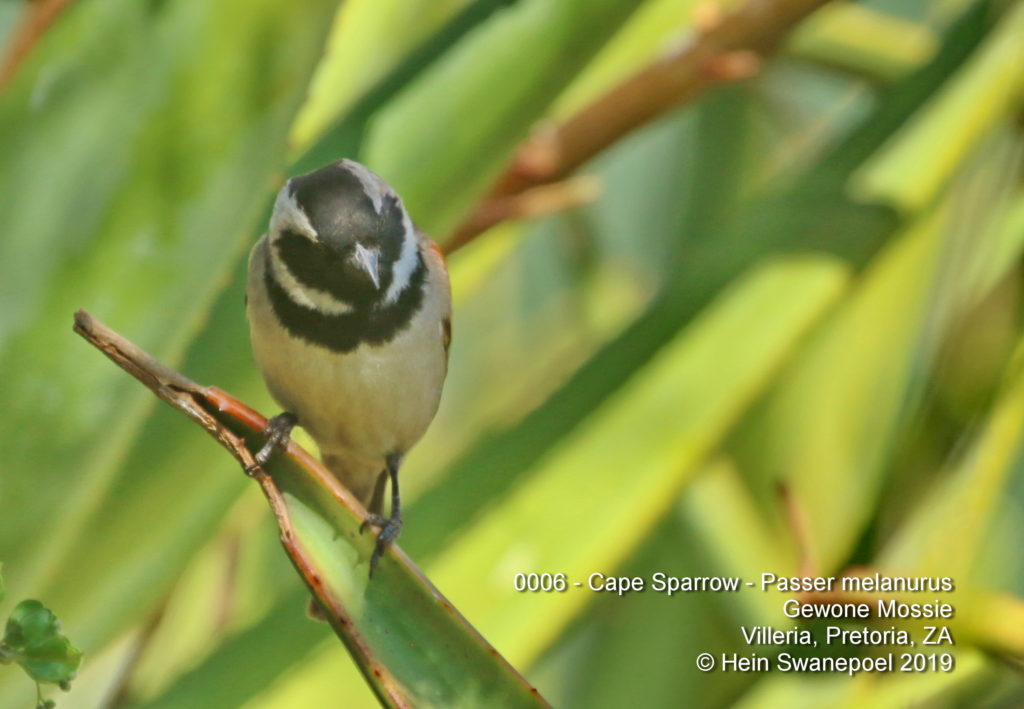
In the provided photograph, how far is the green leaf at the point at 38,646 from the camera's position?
0.54 m

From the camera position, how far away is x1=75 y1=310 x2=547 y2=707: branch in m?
0.60

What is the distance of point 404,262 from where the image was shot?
Result: 88 centimetres

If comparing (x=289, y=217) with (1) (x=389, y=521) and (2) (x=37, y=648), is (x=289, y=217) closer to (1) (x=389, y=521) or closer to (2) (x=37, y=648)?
(1) (x=389, y=521)

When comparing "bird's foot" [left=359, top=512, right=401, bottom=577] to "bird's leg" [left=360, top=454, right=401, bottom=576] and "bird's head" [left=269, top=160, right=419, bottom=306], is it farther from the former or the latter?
"bird's head" [left=269, top=160, right=419, bottom=306]

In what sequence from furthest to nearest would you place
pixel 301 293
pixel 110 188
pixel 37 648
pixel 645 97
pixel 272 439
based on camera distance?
pixel 645 97, pixel 301 293, pixel 110 188, pixel 272 439, pixel 37 648

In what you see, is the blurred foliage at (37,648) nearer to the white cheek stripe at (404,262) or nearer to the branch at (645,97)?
the white cheek stripe at (404,262)

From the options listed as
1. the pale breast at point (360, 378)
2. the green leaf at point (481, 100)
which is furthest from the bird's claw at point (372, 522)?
the green leaf at point (481, 100)

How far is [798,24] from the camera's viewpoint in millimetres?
1108

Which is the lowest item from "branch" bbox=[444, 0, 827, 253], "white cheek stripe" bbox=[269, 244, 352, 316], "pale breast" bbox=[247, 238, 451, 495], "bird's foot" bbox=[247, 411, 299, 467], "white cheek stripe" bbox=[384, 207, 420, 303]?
"bird's foot" bbox=[247, 411, 299, 467]

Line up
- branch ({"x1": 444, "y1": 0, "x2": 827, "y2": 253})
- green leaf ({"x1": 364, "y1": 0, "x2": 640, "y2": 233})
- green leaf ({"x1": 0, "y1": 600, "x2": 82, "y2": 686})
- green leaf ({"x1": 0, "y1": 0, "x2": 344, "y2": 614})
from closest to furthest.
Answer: green leaf ({"x1": 0, "y1": 600, "x2": 82, "y2": 686})
green leaf ({"x1": 0, "y1": 0, "x2": 344, "y2": 614})
green leaf ({"x1": 364, "y1": 0, "x2": 640, "y2": 233})
branch ({"x1": 444, "y1": 0, "x2": 827, "y2": 253})

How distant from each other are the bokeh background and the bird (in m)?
0.03

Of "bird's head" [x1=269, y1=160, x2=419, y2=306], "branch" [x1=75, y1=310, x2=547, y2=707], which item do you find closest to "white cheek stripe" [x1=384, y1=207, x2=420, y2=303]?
"bird's head" [x1=269, y1=160, x2=419, y2=306]

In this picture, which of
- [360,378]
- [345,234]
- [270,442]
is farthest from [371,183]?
[270,442]

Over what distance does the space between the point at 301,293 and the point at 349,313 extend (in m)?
0.04
